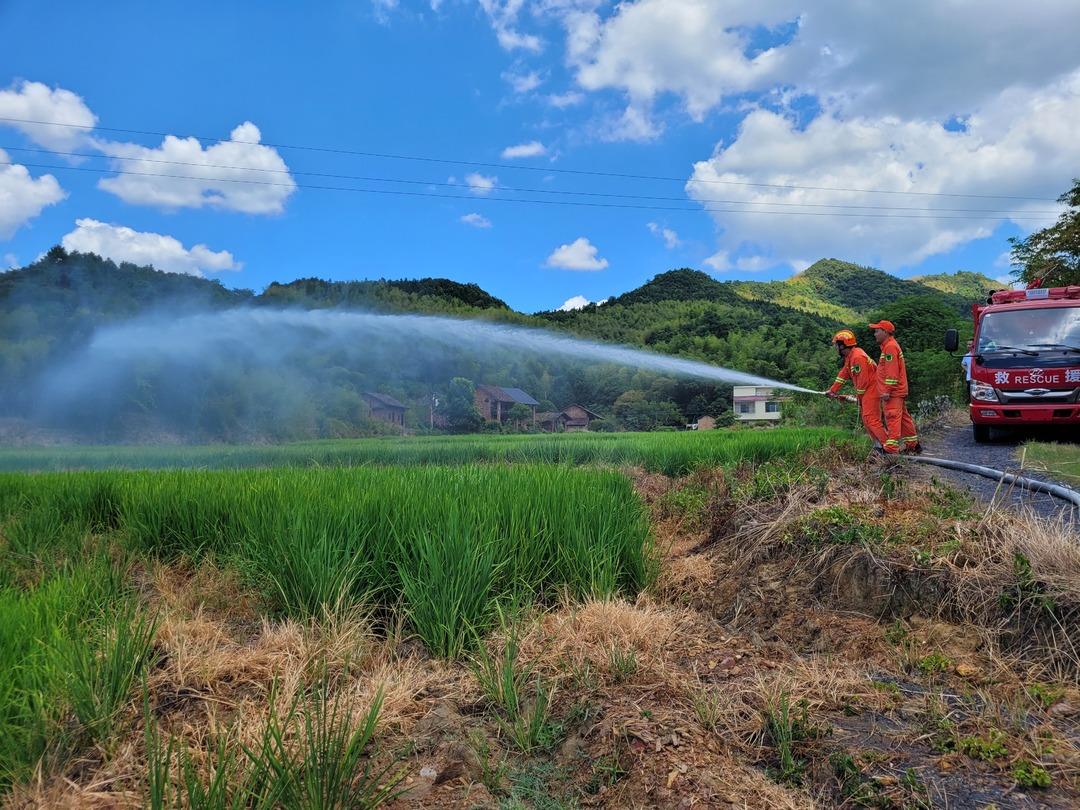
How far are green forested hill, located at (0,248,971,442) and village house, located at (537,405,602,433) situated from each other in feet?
2.30

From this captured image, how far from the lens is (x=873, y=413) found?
9641 millimetres

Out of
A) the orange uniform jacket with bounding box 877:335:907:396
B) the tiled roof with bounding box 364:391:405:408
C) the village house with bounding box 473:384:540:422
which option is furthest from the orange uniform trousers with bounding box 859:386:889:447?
the tiled roof with bounding box 364:391:405:408

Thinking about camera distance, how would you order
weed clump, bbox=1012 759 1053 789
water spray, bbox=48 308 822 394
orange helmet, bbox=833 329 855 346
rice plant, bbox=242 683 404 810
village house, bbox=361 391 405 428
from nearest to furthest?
rice plant, bbox=242 683 404 810, weed clump, bbox=1012 759 1053 789, orange helmet, bbox=833 329 855 346, water spray, bbox=48 308 822 394, village house, bbox=361 391 405 428

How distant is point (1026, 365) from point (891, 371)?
2743mm

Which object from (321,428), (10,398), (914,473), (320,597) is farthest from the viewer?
(321,428)

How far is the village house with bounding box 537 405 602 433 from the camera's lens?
31.7 meters

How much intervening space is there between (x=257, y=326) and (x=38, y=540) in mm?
15400

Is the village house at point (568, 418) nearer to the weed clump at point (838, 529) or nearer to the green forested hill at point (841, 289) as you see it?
the weed clump at point (838, 529)

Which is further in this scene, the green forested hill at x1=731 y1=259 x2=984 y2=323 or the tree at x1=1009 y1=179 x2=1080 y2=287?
the green forested hill at x1=731 y1=259 x2=984 y2=323

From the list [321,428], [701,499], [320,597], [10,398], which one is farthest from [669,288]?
[320,597]

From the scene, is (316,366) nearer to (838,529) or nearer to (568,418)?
(568,418)

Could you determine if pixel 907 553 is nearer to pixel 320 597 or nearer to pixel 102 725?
pixel 320 597

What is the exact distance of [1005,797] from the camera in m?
2.01

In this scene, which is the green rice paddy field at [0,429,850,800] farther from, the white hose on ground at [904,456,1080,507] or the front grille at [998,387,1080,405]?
the front grille at [998,387,1080,405]
